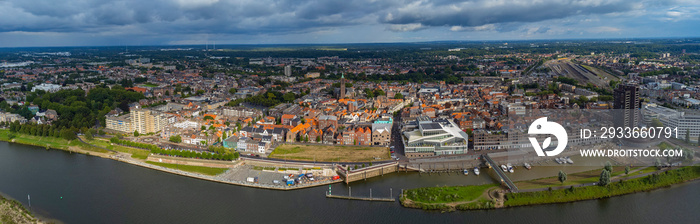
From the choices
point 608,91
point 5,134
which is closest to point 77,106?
point 5,134

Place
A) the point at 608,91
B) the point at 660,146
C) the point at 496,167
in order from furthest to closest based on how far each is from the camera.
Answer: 1. the point at 608,91
2. the point at 660,146
3. the point at 496,167

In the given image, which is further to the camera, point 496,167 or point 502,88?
point 502,88

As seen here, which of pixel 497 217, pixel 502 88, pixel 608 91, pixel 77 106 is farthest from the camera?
pixel 502 88

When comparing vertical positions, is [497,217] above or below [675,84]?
below

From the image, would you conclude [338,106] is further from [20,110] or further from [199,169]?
[20,110]

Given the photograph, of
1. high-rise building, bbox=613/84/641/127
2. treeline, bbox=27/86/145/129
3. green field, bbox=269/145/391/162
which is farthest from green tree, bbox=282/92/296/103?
high-rise building, bbox=613/84/641/127

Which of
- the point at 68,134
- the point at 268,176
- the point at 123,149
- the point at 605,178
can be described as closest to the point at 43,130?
the point at 68,134

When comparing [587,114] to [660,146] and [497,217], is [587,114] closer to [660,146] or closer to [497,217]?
[660,146]

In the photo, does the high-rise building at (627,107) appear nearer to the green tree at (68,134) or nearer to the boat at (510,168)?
the boat at (510,168)
